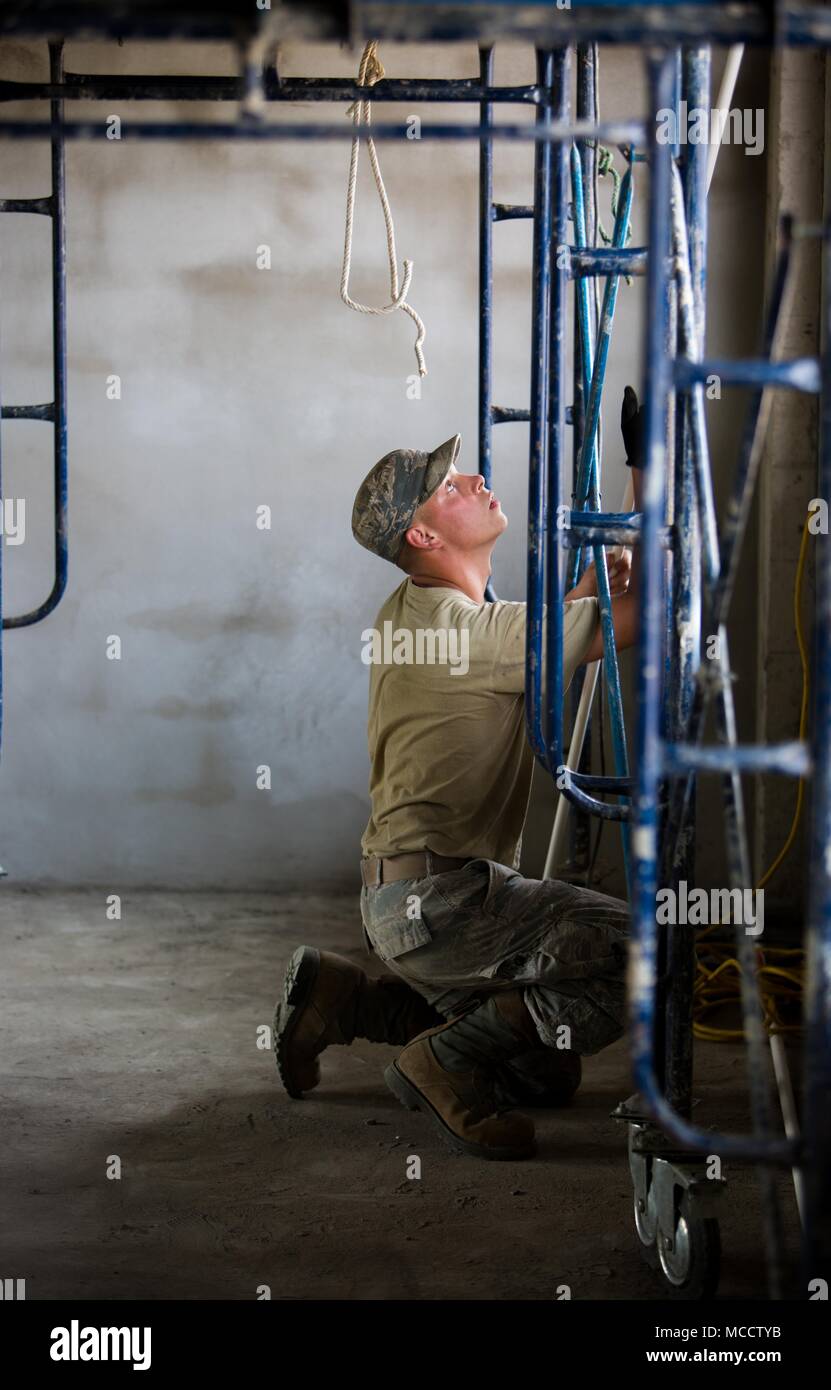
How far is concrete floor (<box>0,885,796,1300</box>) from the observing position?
9.62 feet

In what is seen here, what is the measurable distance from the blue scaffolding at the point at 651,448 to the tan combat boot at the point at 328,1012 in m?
0.94

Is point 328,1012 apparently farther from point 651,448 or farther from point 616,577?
point 651,448

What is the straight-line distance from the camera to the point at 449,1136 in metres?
3.54

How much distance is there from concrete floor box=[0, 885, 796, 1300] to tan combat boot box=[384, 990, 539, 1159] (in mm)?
64

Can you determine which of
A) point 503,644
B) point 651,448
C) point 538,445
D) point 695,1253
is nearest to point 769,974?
point 503,644

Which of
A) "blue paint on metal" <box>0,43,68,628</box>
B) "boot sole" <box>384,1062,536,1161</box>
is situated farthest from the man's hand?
"blue paint on metal" <box>0,43,68,628</box>

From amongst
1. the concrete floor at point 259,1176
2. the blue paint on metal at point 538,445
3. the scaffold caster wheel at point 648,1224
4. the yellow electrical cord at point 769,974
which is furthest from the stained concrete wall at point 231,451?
the scaffold caster wheel at point 648,1224

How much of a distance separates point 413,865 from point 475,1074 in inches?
20.3

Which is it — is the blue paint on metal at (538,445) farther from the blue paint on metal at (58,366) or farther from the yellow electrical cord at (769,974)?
the blue paint on metal at (58,366)

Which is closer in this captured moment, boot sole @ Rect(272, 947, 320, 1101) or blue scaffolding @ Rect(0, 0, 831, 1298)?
blue scaffolding @ Rect(0, 0, 831, 1298)

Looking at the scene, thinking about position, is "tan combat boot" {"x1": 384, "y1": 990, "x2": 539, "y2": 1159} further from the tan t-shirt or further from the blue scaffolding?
the blue scaffolding
